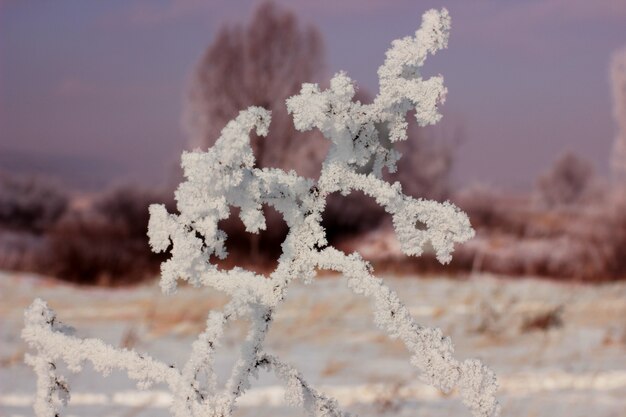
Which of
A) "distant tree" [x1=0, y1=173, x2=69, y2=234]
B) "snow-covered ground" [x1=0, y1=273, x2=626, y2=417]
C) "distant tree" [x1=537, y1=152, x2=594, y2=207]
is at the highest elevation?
"distant tree" [x1=537, y1=152, x2=594, y2=207]

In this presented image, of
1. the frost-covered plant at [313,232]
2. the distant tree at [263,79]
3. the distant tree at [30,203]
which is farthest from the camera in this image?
the distant tree at [30,203]

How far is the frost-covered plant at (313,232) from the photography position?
4.18 feet

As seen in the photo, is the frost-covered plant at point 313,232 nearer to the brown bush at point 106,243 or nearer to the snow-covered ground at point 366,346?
the snow-covered ground at point 366,346

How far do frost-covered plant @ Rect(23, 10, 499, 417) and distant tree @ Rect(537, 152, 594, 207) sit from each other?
2084 cm

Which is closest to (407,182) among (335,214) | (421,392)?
(335,214)

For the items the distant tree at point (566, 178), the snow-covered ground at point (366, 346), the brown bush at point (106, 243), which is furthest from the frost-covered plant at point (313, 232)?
the distant tree at point (566, 178)

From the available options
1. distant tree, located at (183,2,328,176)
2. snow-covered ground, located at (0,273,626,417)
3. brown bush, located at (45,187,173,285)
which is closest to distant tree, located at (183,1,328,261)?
distant tree, located at (183,2,328,176)

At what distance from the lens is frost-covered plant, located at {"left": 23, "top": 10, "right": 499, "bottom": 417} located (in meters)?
1.27

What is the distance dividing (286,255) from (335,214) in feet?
44.6

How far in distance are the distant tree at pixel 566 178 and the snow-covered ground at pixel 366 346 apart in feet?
45.3

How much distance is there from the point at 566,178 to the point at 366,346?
1822 cm

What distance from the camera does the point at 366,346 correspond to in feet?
16.5

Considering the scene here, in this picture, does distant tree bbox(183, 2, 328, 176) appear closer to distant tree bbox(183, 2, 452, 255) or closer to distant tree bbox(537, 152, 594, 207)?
distant tree bbox(183, 2, 452, 255)

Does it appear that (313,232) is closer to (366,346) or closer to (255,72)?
(366,346)
